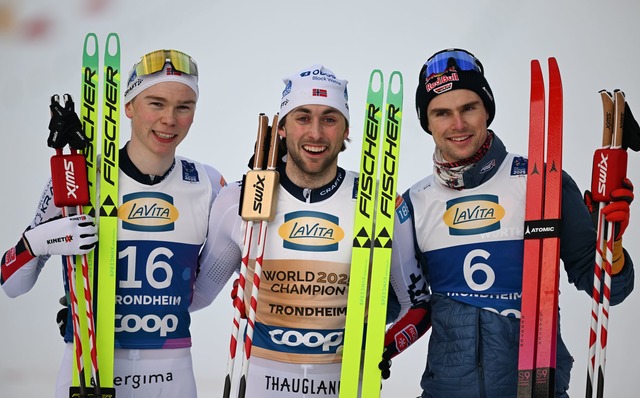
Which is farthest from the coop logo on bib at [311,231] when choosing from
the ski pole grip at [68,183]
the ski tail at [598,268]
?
the ski tail at [598,268]

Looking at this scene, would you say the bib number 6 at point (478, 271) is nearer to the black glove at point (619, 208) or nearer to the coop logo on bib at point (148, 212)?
the black glove at point (619, 208)

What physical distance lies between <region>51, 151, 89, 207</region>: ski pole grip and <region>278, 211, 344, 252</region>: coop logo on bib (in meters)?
0.79

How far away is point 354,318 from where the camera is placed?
3.46 meters

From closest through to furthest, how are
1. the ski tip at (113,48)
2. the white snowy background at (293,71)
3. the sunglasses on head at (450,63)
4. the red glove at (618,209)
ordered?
1. the red glove at (618,209)
2. the sunglasses on head at (450,63)
3. the ski tip at (113,48)
4. the white snowy background at (293,71)

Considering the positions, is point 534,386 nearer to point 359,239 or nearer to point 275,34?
point 359,239

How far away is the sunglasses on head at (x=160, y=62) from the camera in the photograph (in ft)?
12.2

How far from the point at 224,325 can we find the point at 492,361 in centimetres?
337

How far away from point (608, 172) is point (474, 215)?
20.5 inches

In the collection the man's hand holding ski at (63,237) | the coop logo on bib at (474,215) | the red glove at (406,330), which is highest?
the coop logo on bib at (474,215)

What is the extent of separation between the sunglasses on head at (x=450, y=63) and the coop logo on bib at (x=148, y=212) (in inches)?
45.8

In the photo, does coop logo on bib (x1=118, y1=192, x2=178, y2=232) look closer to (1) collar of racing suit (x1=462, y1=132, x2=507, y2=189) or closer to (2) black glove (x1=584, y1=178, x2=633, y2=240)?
(1) collar of racing suit (x1=462, y1=132, x2=507, y2=189)

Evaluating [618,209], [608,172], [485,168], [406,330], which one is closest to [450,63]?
[485,168]

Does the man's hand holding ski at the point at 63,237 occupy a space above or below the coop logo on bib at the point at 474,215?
below

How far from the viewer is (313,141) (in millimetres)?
3547
